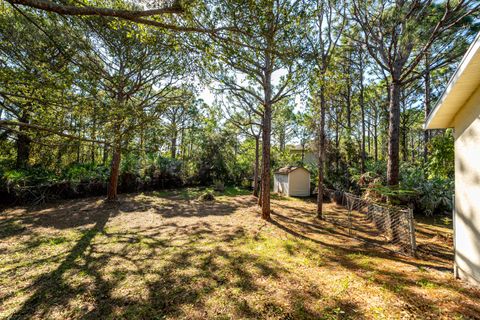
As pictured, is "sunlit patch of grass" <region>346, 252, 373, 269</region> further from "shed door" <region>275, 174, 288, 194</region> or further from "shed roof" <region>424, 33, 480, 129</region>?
"shed door" <region>275, 174, 288, 194</region>

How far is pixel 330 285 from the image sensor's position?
3.46 meters

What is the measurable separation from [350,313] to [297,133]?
2420cm

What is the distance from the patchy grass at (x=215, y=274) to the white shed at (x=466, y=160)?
19.8 inches

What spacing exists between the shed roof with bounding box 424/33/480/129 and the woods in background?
231cm

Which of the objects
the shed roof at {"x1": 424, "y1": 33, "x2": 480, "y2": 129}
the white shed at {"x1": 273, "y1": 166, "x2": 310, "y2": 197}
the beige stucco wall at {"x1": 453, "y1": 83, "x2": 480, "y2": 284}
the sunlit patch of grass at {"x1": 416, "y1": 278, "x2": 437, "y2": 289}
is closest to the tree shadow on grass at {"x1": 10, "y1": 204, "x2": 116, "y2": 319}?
the sunlit patch of grass at {"x1": 416, "y1": 278, "x2": 437, "y2": 289}

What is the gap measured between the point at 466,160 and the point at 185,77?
9661mm

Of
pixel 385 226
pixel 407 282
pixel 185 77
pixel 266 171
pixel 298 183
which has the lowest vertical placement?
pixel 407 282

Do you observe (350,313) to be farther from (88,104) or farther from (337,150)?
(337,150)

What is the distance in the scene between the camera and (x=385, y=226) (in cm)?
644

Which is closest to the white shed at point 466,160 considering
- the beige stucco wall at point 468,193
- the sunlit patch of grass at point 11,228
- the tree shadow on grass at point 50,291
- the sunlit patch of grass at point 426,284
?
the beige stucco wall at point 468,193

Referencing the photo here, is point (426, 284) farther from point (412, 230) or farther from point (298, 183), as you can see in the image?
point (298, 183)

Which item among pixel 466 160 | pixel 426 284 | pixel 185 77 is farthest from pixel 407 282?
pixel 185 77

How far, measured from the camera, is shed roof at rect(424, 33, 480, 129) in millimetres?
2760

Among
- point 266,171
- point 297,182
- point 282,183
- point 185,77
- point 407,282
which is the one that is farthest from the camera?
point 282,183
